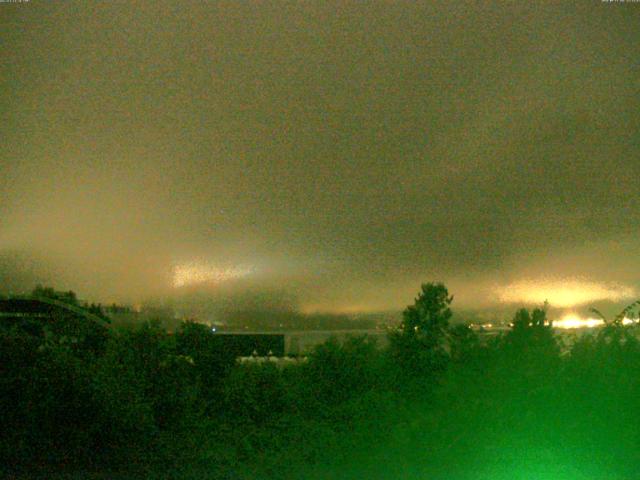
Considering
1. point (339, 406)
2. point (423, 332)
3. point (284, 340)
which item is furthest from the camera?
point (284, 340)

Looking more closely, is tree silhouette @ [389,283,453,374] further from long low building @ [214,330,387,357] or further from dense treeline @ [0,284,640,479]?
long low building @ [214,330,387,357]

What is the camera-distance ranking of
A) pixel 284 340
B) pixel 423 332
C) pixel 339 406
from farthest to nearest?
A: pixel 284 340
pixel 423 332
pixel 339 406

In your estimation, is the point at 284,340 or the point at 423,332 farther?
the point at 284,340

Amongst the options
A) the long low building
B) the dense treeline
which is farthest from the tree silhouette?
the long low building

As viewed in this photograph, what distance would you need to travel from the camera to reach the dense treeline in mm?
7832

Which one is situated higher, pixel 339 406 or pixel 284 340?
pixel 284 340

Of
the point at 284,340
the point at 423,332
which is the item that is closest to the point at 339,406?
the point at 423,332

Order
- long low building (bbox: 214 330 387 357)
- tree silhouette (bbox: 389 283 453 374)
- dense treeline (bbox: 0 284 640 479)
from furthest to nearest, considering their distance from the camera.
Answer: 1. long low building (bbox: 214 330 387 357)
2. tree silhouette (bbox: 389 283 453 374)
3. dense treeline (bbox: 0 284 640 479)

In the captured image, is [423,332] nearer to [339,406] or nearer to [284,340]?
[339,406]

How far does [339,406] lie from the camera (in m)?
9.87

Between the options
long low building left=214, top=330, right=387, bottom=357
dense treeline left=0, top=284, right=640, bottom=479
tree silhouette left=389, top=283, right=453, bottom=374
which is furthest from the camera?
long low building left=214, top=330, right=387, bottom=357

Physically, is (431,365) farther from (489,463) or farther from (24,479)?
→ (24,479)

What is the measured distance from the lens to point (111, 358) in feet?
31.7

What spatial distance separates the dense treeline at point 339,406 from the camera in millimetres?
7832
